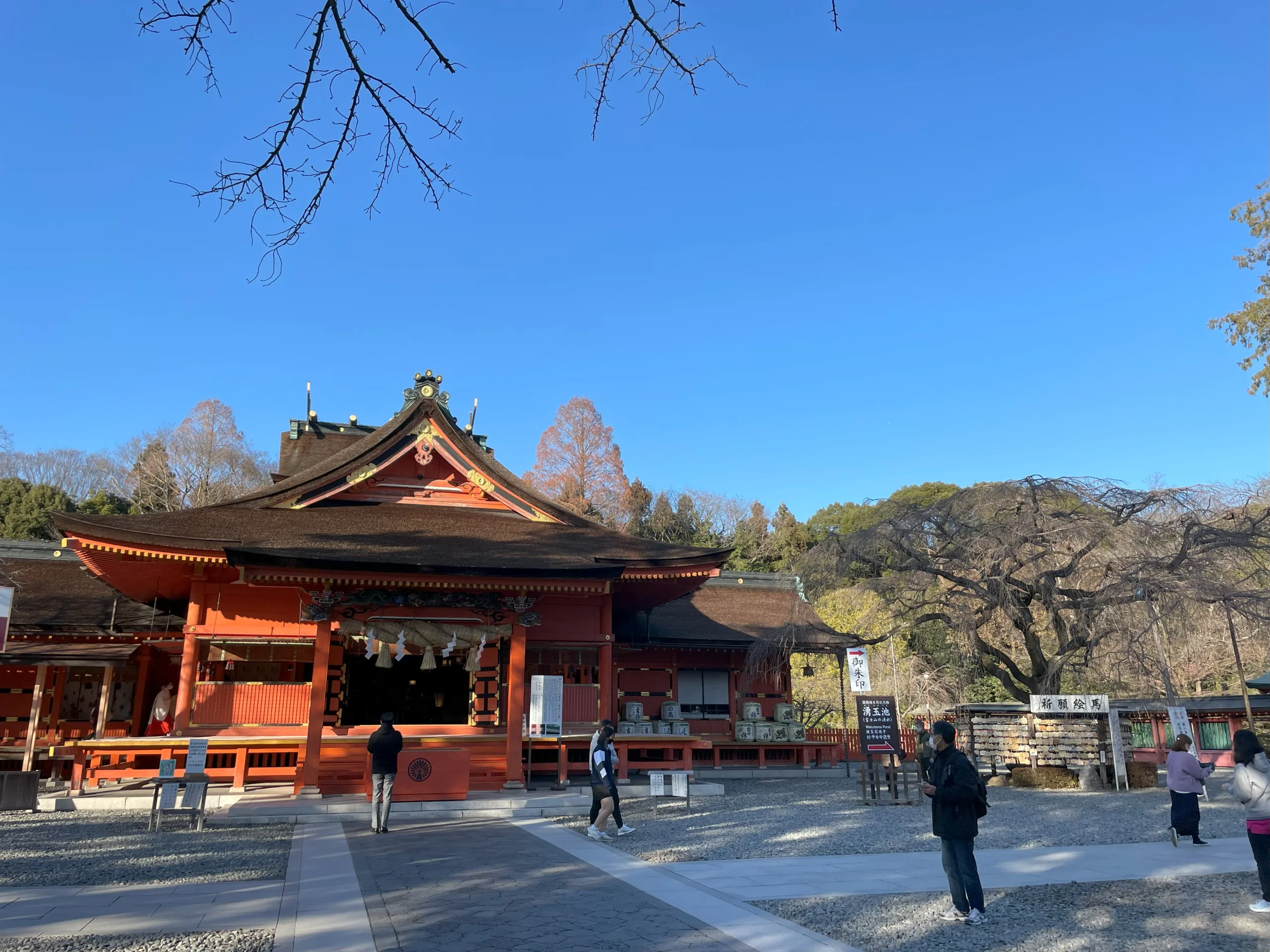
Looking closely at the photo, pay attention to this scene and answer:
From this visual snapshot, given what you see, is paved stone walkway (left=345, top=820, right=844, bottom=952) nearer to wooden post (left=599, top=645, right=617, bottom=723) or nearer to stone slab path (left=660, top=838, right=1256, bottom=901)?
stone slab path (left=660, top=838, right=1256, bottom=901)

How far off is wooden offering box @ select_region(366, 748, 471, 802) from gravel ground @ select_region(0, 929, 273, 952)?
8.24m

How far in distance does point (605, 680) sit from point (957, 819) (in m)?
11.8

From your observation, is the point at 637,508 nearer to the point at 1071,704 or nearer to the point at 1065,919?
the point at 1071,704

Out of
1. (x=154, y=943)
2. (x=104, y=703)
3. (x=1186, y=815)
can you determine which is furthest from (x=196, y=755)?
(x=1186, y=815)

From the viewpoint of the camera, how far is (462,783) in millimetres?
15008

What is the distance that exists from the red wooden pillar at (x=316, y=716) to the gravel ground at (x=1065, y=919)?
1041cm

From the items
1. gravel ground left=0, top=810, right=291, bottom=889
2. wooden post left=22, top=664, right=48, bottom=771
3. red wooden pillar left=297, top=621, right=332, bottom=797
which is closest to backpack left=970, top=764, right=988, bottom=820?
gravel ground left=0, top=810, right=291, bottom=889

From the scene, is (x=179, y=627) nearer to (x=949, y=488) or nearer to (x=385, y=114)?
(x=385, y=114)

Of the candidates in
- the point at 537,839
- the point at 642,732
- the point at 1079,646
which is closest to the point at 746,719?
the point at 642,732

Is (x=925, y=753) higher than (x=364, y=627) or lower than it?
Answer: lower

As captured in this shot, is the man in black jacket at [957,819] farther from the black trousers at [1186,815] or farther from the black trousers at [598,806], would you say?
the black trousers at [1186,815]

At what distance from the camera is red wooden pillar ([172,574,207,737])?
16.4 m

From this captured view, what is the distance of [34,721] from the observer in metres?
18.4

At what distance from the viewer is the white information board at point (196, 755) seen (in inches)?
519
